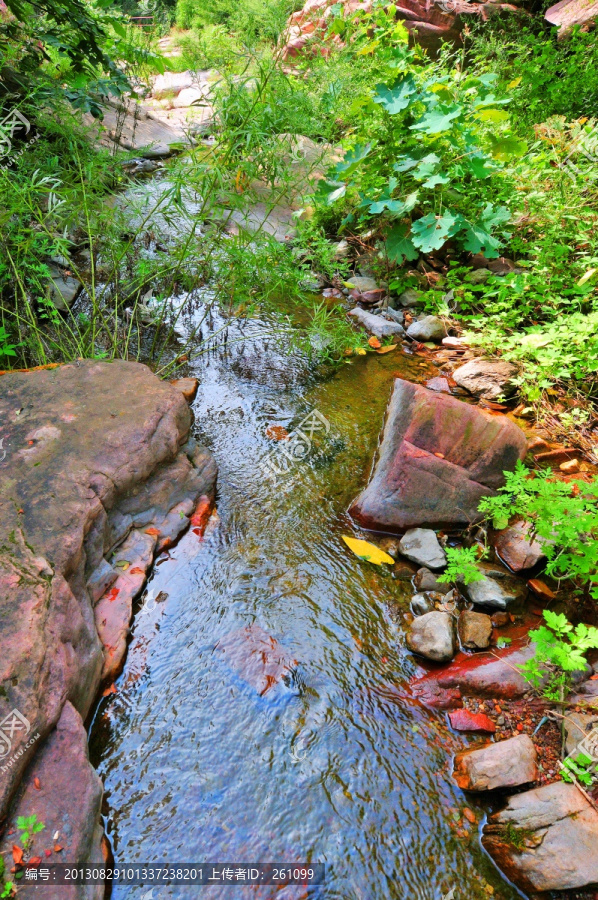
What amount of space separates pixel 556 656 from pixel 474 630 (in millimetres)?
473

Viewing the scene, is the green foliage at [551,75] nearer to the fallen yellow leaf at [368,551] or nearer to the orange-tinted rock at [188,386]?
the orange-tinted rock at [188,386]

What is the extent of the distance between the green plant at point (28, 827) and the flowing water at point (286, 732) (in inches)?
12.6

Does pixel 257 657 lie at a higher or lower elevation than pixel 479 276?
lower

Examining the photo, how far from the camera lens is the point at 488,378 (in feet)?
12.7

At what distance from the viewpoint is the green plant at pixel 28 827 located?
52.2 inches

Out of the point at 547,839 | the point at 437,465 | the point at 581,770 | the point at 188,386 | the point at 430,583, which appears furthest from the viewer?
the point at 188,386

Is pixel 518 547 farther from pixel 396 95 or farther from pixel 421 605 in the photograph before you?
pixel 396 95

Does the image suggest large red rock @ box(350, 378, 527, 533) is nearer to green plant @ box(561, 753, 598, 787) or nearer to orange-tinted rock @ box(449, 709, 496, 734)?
orange-tinted rock @ box(449, 709, 496, 734)

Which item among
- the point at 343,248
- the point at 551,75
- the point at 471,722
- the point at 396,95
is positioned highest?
the point at 551,75

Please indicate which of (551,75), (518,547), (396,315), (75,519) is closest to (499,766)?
(518,547)

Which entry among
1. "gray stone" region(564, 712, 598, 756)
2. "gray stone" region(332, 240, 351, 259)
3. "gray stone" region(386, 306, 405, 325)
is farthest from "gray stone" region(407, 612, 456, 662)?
"gray stone" region(332, 240, 351, 259)

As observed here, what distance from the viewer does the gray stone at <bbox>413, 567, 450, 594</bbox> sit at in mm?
2471

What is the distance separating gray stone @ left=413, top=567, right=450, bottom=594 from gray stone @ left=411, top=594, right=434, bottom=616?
7 cm

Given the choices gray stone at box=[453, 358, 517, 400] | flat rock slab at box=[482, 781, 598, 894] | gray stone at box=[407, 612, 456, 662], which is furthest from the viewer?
gray stone at box=[453, 358, 517, 400]
